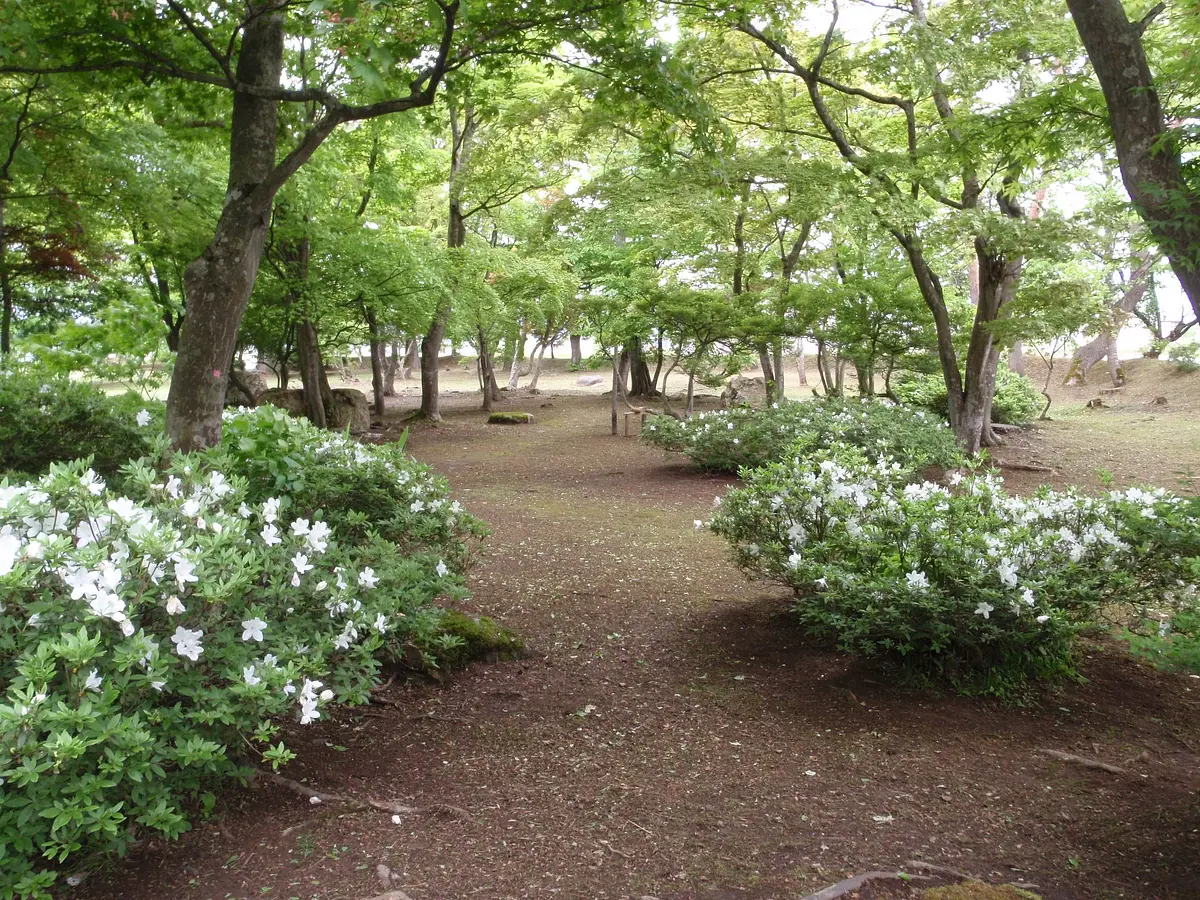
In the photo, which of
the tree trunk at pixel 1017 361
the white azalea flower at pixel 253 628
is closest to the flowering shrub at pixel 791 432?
the white azalea flower at pixel 253 628

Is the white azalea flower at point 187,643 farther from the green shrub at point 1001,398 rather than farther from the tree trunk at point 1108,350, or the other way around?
the tree trunk at point 1108,350

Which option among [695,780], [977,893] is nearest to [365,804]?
[695,780]

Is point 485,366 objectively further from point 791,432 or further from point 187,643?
point 187,643

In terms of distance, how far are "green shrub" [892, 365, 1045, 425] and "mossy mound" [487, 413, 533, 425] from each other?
7626 mm

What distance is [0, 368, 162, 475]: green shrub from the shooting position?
455 cm

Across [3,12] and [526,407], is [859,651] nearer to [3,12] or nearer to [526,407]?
[3,12]

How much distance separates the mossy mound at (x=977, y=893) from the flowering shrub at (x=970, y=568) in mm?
1324

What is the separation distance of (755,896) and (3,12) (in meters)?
4.52

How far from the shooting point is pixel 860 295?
12734mm

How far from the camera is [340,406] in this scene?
1524cm

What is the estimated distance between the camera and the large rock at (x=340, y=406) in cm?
1417

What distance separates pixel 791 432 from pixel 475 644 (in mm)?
6291

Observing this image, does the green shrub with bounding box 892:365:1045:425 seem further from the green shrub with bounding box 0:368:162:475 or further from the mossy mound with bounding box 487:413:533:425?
the green shrub with bounding box 0:368:162:475

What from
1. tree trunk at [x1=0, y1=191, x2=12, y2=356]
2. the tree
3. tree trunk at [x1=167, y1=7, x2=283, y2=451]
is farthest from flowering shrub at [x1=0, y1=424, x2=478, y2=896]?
tree trunk at [x1=0, y1=191, x2=12, y2=356]
